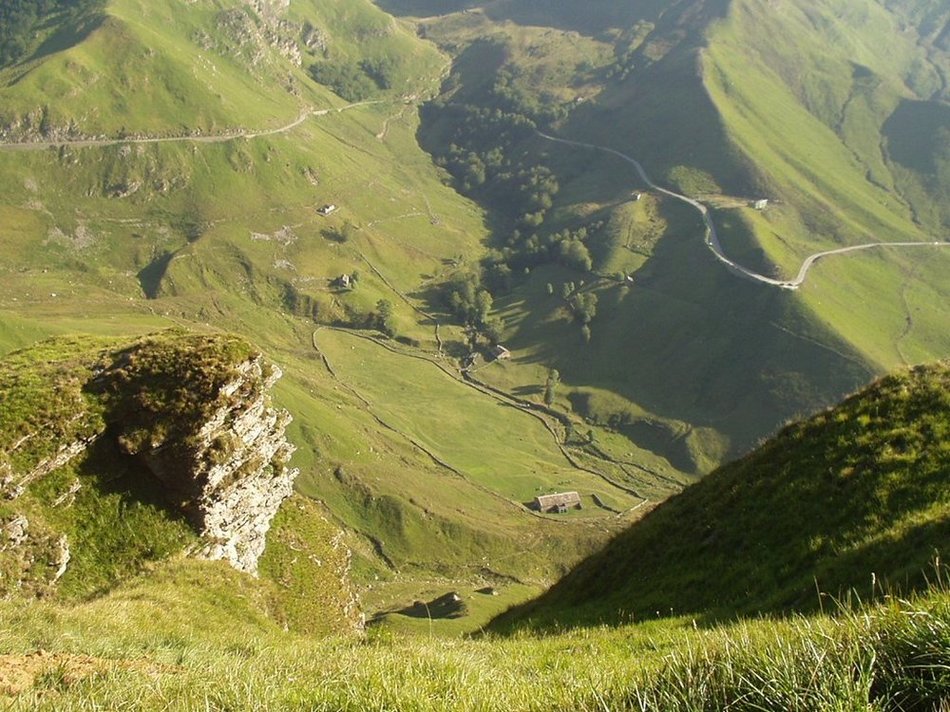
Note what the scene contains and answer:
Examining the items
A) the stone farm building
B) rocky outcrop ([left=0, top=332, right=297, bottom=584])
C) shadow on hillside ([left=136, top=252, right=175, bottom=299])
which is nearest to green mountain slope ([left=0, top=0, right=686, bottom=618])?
shadow on hillside ([left=136, top=252, right=175, bottom=299])

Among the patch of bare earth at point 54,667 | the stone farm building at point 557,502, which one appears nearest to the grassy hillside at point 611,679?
the patch of bare earth at point 54,667

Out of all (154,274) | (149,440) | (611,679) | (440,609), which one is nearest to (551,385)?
(440,609)

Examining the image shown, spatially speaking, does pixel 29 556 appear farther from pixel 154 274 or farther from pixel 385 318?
pixel 154 274

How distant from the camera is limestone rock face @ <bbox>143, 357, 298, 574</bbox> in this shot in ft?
108

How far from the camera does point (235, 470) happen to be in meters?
35.9

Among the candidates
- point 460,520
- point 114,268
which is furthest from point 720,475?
point 114,268

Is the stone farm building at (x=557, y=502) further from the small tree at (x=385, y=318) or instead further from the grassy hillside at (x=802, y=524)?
the grassy hillside at (x=802, y=524)

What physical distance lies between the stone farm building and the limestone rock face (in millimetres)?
89501

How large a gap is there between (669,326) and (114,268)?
15188 centimetres

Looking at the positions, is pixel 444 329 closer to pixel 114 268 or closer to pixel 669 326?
pixel 669 326

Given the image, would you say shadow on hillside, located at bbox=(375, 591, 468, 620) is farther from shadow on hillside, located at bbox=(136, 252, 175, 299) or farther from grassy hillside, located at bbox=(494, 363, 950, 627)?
shadow on hillside, located at bbox=(136, 252, 175, 299)

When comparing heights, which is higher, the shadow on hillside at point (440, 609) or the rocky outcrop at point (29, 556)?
the rocky outcrop at point (29, 556)

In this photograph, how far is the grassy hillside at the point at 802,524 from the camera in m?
15.9

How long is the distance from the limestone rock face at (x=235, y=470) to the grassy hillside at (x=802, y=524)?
1798 centimetres
